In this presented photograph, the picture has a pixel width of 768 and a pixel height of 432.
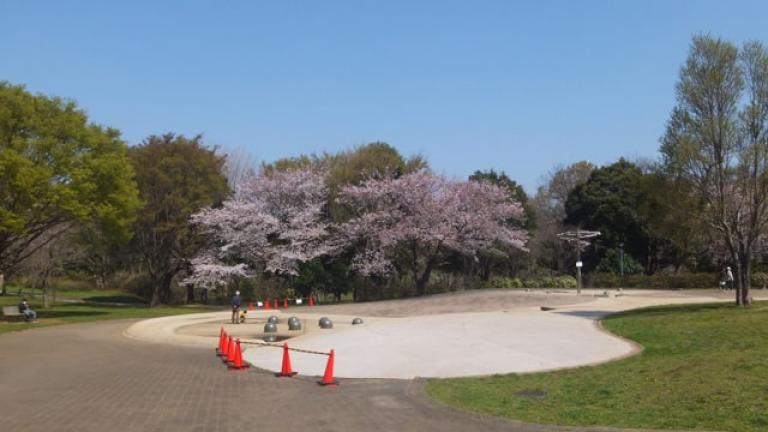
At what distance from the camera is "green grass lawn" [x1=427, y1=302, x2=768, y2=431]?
9.52 m

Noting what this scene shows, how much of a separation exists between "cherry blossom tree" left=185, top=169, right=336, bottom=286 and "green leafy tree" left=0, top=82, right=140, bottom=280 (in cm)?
1089

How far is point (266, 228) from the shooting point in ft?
169

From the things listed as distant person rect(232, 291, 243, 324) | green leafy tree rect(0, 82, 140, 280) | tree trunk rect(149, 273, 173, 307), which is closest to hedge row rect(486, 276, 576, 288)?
distant person rect(232, 291, 243, 324)

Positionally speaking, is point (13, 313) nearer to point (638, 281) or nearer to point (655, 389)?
point (655, 389)

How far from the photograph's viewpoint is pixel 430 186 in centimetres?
5134

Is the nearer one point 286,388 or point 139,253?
point 286,388

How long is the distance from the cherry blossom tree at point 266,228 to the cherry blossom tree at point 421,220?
257cm

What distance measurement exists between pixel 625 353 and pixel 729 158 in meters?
11.5

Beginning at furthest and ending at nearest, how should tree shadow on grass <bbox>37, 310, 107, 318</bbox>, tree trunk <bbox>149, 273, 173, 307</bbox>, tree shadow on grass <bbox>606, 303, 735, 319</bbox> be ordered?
tree trunk <bbox>149, 273, 173, 307</bbox>, tree shadow on grass <bbox>37, 310, 107, 318</bbox>, tree shadow on grass <bbox>606, 303, 735, 319</bbox>

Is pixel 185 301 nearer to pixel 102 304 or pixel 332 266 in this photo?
pixel 102 304

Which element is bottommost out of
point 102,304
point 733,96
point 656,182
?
point 102,304

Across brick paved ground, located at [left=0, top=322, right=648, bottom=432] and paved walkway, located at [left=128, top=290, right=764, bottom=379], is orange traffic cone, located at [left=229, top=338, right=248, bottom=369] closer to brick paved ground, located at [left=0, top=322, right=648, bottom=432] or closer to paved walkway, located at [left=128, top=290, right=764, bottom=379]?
brick paved ground, located at [left=0, top=322, right=648, bottom=432]

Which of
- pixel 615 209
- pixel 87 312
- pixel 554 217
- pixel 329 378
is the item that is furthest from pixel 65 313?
pixel 554 217

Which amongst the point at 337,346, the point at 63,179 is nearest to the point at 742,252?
the point at 337,346
